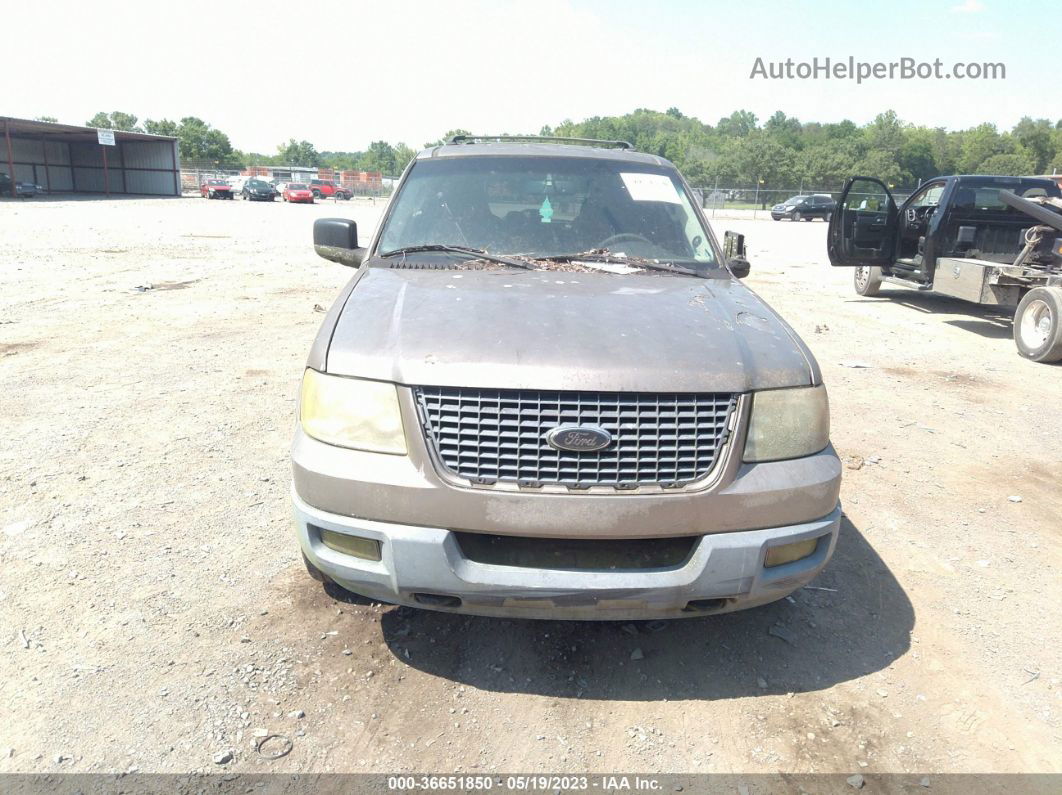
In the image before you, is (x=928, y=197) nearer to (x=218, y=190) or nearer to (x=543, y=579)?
(x=543, y=579)

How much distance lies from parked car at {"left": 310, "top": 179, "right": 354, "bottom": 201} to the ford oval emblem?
54229mm

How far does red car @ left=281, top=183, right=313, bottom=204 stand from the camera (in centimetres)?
4512

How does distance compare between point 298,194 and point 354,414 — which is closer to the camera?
point 354,414

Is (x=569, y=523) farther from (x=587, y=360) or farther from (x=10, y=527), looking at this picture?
(x=10, y=527)

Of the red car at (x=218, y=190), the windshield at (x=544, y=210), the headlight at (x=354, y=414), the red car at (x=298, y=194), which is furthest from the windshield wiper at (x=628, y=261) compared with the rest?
the red car at (x=218, y=190)

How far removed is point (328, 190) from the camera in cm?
5409

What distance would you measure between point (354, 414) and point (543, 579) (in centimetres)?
82

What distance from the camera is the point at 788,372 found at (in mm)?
2650

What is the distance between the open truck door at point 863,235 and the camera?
10.1 metres

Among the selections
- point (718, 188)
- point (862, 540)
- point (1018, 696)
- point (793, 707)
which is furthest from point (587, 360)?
point (718, 188)

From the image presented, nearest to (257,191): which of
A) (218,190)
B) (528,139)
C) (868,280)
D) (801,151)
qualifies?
(218,190)

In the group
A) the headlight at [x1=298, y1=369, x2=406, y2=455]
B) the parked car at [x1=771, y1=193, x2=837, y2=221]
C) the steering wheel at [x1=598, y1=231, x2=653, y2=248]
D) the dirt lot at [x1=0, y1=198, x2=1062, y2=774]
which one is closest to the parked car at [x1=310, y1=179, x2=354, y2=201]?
the parked car at [x1=771, y1=193, x2=837, y2=221]

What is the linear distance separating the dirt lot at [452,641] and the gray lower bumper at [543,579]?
0.42m

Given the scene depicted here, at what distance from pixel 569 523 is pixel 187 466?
3009mm
